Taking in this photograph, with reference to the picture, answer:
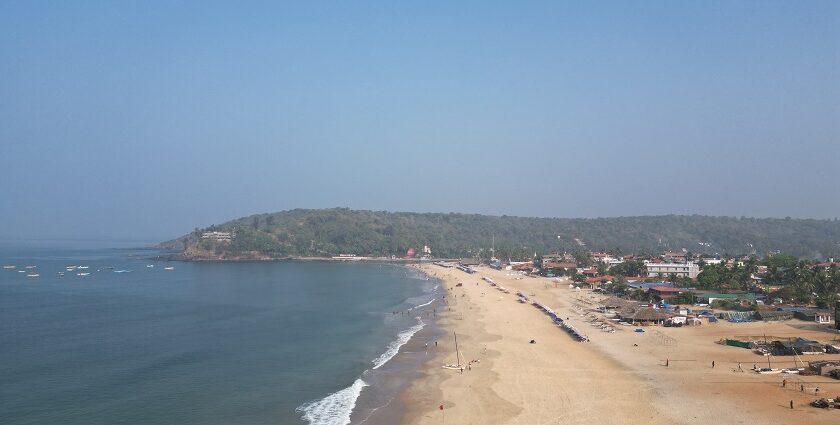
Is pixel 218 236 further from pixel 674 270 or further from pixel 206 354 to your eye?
pixel 206 354

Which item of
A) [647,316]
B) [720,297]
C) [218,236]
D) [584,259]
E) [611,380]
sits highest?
[218,236]

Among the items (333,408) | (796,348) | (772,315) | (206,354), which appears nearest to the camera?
(333,408)

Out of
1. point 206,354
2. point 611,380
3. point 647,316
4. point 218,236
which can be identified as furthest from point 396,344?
point 218,236

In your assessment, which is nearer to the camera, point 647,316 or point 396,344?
point 396,344

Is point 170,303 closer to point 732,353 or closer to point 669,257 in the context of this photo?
point 732,353

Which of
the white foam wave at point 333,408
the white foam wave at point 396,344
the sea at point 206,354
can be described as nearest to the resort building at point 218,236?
the sea at point 206,354

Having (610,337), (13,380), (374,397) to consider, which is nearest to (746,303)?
(610,337)

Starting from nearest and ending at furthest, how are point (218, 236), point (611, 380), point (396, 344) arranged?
point (611, 380) < point (396, 344) < point (218, 236)

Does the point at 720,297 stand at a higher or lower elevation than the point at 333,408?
higher
